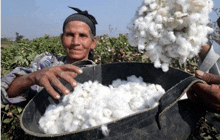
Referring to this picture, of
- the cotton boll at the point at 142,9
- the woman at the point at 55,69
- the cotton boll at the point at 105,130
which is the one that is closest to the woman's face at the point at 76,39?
the woman at the point at 55,69

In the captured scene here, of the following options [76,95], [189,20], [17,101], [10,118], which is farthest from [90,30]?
[10,118]

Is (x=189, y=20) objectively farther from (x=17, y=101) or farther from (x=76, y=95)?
(x=17, y=101)

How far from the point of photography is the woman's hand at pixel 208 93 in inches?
38.2

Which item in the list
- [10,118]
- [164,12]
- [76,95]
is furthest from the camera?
[10,118]

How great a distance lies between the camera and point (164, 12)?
1105 millimetres

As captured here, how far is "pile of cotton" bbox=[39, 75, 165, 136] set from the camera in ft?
3.60

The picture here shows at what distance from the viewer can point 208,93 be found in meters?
0.98

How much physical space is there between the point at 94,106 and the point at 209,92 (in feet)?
2.56

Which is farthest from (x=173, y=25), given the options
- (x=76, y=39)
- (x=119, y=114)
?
(x=76, y=39)

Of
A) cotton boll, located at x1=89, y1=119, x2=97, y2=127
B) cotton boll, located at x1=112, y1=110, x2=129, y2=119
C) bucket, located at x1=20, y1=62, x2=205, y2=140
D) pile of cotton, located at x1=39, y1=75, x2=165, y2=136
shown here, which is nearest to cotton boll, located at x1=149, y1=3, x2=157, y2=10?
bucket, located at x1=20, y1=62, x2=205, y2=140

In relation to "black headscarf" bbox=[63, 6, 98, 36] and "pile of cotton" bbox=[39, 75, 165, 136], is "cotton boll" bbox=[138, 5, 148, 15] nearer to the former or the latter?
"pile of cotton" bbox=[39, 75, 165, 136]

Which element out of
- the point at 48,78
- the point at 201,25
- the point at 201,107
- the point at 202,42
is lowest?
the point at 201,107

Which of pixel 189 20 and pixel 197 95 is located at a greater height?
pixel 189 20

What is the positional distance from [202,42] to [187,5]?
1.10 ft
